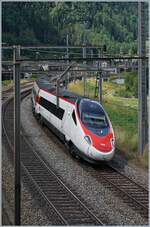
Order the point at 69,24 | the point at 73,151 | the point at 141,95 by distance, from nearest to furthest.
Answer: the point at 73,151 < the point at 141,95 < the point at 69,24

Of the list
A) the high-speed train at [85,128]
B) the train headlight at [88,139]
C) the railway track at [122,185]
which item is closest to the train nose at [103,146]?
the high-speed train at [85,128]

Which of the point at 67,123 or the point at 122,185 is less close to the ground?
the point at 67,123

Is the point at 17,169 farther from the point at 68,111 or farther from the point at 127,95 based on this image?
the point at 127,95

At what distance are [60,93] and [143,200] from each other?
10807mm

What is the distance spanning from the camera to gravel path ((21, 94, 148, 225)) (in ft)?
43.3

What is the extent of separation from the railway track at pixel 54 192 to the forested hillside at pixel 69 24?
55.6 m

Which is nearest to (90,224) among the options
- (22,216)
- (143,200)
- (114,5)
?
(22,216)

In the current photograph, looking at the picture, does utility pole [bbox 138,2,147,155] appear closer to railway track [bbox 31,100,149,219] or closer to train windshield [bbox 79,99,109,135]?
train windshield [bbox 79,99,109,135]

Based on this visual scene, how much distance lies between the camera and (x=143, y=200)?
14.7m

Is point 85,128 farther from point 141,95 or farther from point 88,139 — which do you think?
point 141,95

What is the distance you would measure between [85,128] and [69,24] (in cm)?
9141

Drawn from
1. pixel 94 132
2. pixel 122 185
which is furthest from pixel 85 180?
pixel 94 132

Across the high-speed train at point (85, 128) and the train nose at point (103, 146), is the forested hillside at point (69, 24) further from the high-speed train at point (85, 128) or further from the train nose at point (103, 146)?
the train nose at point (103, 146)

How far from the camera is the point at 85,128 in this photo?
1847 cm
